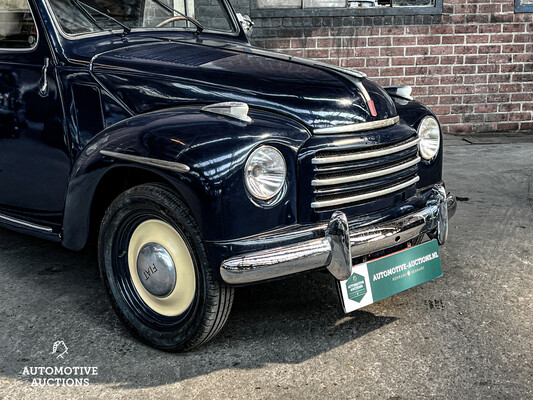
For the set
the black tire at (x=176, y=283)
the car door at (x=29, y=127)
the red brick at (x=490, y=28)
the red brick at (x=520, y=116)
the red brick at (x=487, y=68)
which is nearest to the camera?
the black tire at (x=176, y=283)

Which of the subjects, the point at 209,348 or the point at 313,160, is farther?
the point at 209,348

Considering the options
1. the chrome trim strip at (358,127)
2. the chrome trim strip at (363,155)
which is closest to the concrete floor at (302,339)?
the chrome trim strip at (363,155)

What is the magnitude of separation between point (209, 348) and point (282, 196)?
789 mm

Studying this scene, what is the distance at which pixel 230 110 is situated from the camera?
9.55ft

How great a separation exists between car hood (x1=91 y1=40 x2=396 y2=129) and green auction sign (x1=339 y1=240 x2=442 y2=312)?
635mm

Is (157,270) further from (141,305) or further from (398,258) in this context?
(398,258)

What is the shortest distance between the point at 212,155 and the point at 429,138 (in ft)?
4.72

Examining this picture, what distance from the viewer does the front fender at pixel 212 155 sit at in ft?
8.80

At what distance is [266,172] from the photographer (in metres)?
2.78

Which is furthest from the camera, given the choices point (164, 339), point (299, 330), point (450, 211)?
point (450, 211)

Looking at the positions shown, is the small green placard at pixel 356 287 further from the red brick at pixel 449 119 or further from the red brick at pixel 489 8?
the red brick at pixel 489 8

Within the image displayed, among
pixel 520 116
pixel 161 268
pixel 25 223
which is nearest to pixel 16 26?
pixel 25 223

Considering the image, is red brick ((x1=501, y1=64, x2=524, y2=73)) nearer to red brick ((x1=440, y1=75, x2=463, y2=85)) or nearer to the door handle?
red brick ((x1=440, y1=75, x2=463, y2=85))

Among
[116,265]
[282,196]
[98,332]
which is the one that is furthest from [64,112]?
[282,196]
